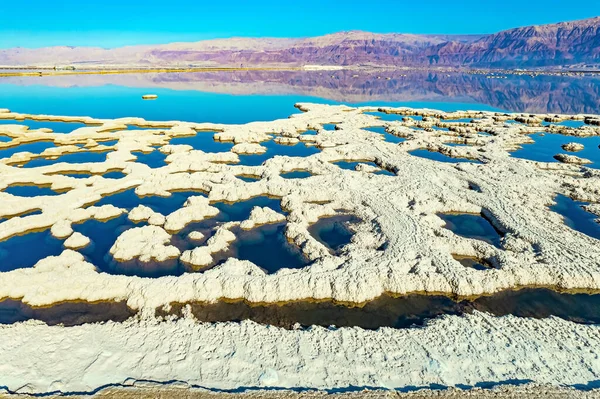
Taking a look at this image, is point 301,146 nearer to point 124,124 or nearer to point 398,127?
point 398,127

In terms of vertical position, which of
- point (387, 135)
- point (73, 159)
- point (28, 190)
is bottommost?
point (28, 190)

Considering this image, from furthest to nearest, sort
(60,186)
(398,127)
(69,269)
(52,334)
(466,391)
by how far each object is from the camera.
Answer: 1. (398,127)
2. (60,186)
3. (69,269)
4. (52,334)
5. (466,391)

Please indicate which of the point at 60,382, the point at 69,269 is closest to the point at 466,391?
the point at 60,382

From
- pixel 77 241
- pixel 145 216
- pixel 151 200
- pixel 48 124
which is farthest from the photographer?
pixel 48 124

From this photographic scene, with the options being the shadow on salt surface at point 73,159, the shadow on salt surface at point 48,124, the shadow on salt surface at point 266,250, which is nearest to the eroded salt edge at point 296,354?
the shadow on salt surface at point 266,250

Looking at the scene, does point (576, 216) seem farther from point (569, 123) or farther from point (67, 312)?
point (569, 123)

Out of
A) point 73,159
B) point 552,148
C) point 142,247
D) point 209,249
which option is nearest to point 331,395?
point 209,249
